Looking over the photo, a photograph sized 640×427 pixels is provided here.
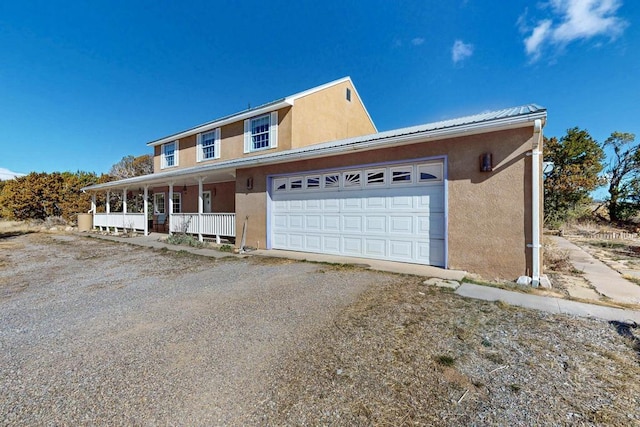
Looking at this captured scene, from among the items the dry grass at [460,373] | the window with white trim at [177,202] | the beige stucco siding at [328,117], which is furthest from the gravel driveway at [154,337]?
the window with white trim at [177,202]

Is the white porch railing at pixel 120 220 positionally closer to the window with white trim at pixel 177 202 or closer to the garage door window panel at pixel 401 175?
the window with white trim at pixel 177 202

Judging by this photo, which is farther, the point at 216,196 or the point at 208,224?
the point at 216,196

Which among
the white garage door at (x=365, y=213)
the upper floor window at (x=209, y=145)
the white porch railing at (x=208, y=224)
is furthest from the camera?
the upper floor window at (x=209, y=145)

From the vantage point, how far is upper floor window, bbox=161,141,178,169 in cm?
1759

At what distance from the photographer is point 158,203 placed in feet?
61.0

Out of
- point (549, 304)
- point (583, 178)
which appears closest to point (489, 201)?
point (549, 304)

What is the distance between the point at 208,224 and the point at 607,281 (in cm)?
1232

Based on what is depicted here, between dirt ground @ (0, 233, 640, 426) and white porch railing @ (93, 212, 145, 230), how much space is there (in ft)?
35.8

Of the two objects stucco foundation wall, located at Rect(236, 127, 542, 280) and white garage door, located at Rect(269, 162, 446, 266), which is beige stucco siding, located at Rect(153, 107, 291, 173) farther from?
stucco foundation wall, located at Rect(236, 127, 542, 280)

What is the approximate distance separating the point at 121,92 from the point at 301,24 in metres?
12.3

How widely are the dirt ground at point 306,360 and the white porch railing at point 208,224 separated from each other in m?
5.86

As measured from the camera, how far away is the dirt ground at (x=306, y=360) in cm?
198

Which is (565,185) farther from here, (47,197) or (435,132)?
(47,197)

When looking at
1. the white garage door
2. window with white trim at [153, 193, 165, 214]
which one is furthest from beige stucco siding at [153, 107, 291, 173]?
the white garage door
